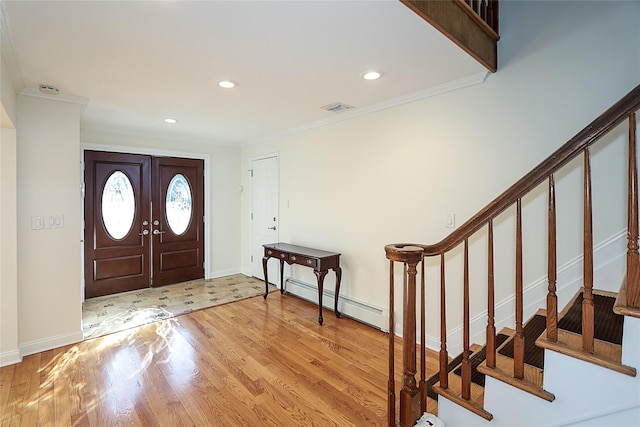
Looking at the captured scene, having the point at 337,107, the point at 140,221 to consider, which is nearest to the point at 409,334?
the point at 337,107

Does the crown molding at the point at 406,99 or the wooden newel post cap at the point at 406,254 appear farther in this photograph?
the crown molding at the point at 406,99

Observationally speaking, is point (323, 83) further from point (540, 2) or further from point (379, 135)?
point (540, 2)

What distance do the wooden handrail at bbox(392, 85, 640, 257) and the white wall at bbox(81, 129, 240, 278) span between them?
4.32m

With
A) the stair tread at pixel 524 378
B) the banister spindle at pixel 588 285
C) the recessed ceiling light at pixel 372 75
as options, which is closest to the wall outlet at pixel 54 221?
the recessed ceiling light at pixel 372 75

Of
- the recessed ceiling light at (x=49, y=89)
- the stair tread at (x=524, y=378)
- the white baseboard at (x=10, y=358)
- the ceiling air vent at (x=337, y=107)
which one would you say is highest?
the ceiling air vent at (x=337, y=107)

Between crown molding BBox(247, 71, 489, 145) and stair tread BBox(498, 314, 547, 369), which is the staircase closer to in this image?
stair tread BBox(498, 314, 547, 369)

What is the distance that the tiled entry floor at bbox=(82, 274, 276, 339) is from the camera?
3508mm

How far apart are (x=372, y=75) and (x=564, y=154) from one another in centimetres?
151

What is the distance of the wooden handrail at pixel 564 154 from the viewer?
4.04 feet

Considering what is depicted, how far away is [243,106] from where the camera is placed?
10.5ft

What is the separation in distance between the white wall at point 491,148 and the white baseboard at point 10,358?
9.67 ft

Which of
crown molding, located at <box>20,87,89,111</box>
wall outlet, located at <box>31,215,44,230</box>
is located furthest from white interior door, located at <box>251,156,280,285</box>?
wall outlet, located at <box>31,215,44,230</box>

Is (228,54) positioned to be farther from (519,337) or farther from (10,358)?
(10,358)

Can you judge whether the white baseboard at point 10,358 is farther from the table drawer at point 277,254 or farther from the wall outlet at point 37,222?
the table drawer at point 277,254
